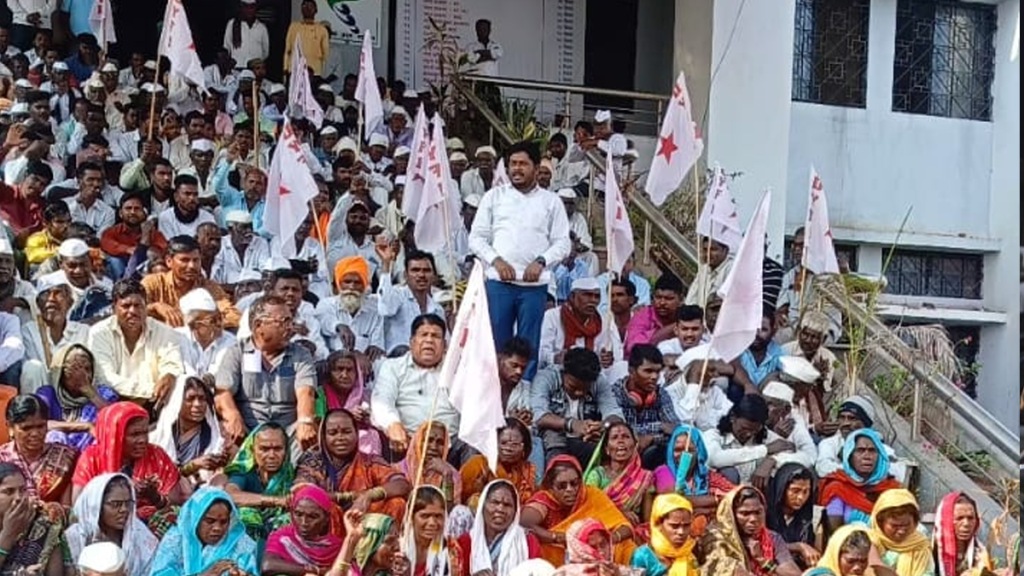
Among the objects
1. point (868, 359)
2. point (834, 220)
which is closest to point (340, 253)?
point (868, 359)

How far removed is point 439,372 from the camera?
7.55 meters

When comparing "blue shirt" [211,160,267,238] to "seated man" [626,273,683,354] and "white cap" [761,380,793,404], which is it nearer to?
"seated man" [626,273,683,354]

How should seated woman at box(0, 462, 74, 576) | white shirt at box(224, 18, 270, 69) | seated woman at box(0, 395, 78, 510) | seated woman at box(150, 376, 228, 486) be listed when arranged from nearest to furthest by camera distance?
seated woman at box(0, 462, 74, 576), seated woman at box(0, 395, 78, 510), seated woman at box(150, 376, 228, 486), white shirt at box(224, 18, 270, 69)

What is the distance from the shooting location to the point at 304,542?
618 centimetres

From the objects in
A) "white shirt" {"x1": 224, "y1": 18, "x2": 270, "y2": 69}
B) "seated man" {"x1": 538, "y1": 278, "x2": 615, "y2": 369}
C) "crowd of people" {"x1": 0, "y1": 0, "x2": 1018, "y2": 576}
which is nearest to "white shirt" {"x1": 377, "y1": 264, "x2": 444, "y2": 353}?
"crowd of people" {"x1": 0, "y1": 0, "x2": 1018, "y2": 576}

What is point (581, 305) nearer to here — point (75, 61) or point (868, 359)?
point (868, 359)

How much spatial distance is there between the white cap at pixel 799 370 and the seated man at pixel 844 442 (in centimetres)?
24

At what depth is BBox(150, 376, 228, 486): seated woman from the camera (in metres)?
6.73

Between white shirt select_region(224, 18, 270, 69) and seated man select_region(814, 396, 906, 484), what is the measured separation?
753 cm

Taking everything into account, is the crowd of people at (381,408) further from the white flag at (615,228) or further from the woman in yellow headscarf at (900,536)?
the white flag at (615,228)

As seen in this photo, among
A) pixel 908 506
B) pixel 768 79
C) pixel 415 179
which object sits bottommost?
pixel 908 506

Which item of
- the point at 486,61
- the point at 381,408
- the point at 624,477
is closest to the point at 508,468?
the point at 624,477

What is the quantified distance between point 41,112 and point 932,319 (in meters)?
8.17

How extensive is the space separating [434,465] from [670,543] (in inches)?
44.2
